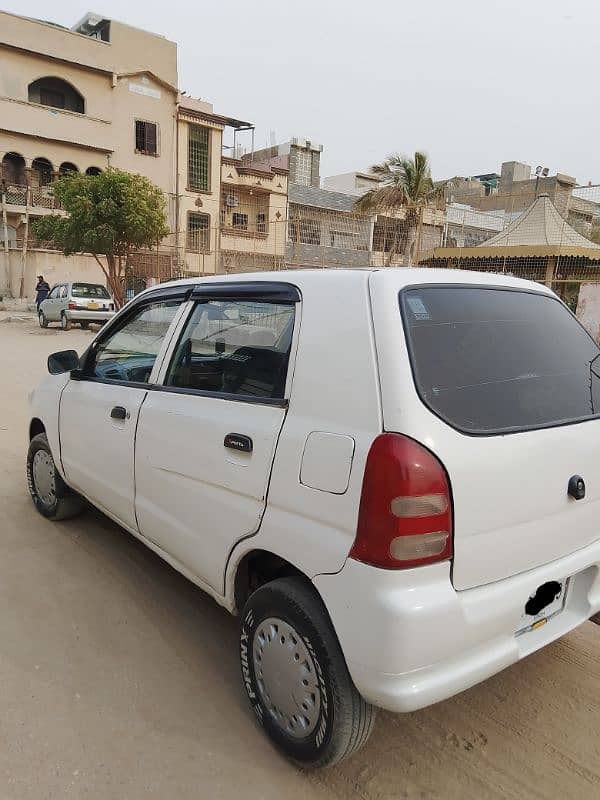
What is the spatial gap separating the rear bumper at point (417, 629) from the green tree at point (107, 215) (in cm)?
2018

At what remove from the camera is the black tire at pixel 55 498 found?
4.01 m

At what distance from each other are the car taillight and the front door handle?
5.42 ft

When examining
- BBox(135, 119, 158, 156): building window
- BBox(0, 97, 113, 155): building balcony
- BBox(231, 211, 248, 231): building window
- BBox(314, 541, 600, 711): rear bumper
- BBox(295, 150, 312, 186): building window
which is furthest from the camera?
BBox(295, 150, 312, 186): building window

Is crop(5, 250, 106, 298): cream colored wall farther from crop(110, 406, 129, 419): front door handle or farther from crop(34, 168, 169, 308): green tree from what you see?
crop(110, 406, 129, 419): front door handle

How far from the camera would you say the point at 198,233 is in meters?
32.3

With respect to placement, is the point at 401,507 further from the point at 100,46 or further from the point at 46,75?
the point at 100,46

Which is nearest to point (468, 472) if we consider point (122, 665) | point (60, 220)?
point (122, 665)

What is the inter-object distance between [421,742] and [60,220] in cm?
2256

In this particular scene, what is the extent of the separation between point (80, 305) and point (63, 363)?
1575 cm

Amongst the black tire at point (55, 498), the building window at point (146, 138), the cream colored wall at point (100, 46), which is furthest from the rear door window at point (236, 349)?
the building window at point (146, 138)

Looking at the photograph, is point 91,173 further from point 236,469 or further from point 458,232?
point 236,469

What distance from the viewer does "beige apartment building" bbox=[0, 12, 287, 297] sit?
28172 mm

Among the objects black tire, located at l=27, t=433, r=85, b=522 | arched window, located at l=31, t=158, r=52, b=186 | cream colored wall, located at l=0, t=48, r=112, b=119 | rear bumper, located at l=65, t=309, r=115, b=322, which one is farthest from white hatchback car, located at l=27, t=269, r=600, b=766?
cream colored wall, located at l=0, t=48, r=112, b=119

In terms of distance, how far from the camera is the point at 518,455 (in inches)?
75.0
